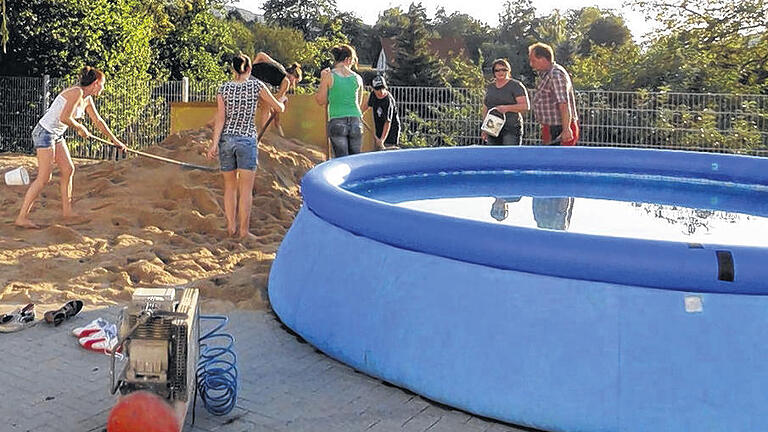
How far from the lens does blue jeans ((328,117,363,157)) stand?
8797 mm

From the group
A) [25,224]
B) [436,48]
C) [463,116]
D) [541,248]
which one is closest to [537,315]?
[541,248]

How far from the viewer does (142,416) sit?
10.6 ft

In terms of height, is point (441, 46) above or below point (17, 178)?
above

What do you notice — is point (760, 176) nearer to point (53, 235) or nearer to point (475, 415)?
point (475, 415)

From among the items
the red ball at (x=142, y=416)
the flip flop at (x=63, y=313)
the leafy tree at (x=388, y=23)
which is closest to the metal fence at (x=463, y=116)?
the flip flop at (x=63, y=313)

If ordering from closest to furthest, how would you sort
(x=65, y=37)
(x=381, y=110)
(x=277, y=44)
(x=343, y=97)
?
(x=343, y=97)
(x=381, y=110)
(x=65, y=37)
(x=277, y=44)

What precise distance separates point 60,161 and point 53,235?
2.61ft

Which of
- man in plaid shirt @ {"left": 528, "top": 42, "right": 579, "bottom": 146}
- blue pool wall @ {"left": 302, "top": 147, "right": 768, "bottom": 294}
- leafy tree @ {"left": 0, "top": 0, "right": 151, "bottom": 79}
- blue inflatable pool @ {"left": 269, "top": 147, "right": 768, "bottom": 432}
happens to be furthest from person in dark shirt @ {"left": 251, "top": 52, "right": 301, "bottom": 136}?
leafy tree @ {"left": 0, "top": 0, "right": 151, "bottom": 79}

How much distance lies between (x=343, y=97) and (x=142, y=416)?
229 inches

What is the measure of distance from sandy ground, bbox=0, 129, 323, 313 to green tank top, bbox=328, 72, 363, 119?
4.17ft

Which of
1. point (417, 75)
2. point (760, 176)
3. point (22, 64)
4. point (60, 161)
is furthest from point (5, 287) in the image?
point (417, 75)

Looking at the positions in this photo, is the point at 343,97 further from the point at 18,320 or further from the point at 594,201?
the point at 18,320

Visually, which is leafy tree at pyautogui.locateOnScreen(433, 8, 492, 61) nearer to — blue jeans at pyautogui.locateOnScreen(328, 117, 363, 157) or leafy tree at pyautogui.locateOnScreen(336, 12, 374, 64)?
leafy tree at pyautogui.locateOnScreen(336, 12, 374, 64)

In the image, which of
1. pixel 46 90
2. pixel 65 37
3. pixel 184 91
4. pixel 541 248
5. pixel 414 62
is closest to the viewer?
pixel 541 248
